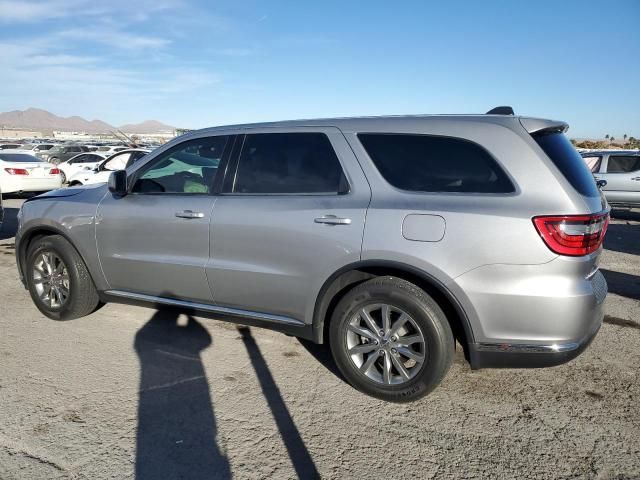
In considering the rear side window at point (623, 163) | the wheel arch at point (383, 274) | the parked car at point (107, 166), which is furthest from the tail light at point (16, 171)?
the rear side window at point (623, 163)

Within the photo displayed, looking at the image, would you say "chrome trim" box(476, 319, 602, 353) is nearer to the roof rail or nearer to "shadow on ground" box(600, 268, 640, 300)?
the roof rail

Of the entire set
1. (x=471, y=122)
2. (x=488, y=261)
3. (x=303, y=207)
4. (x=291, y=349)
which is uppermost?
(x=471, y=122)

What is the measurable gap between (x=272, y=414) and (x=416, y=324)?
3.44 ft

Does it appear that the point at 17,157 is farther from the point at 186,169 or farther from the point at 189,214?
the point at 189,214

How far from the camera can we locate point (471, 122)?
9.29 ft

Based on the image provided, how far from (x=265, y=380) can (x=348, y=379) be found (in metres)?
0.60

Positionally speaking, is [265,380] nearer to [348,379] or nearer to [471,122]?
[348,379]

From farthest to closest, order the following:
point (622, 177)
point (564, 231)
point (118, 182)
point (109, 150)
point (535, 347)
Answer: point (109, 150)
point (622, 177)
point (118, 182)
point (535, 347)
point (564, 231)

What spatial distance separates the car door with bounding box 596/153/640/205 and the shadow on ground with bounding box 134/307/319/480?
11.6m

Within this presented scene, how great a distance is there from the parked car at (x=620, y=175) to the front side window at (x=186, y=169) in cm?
1126

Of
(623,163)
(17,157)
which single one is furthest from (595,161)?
(17,157)

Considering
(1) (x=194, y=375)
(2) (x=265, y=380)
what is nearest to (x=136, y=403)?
(1) (x=194, y=375)

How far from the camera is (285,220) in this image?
317cm

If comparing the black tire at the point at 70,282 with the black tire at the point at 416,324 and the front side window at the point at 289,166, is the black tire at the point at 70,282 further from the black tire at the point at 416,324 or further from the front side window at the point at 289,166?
the black tire at the point at 416,324
